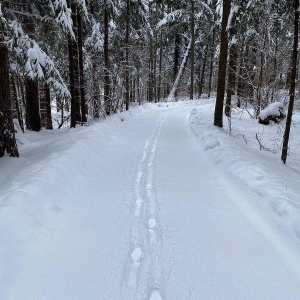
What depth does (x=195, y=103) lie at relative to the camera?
30375 millimetres

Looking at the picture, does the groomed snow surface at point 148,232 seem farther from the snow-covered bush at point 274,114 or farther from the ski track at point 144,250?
the snow-covered bush at point 274,114

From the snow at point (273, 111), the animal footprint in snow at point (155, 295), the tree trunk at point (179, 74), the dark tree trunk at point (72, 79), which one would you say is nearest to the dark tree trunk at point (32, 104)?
the dark tree trunk at point (72, 79)

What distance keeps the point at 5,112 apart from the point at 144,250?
5909 mm

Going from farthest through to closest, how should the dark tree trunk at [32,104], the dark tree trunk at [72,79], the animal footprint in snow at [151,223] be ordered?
the dark tree trunk at [32,104] < the dark tree trunk at [72,79] < the animal footprint in snow at [151,223]

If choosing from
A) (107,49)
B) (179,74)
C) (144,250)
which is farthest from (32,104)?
(179,74)

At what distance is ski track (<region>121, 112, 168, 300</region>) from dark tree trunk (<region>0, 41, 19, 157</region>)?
4.01 meters

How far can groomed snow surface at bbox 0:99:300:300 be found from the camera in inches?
120

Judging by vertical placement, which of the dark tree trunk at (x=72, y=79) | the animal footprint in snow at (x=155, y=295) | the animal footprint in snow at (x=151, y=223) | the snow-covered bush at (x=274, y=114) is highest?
the dark tree trunk at (x=72, y=79)

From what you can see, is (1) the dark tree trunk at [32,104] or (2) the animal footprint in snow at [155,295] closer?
(2) the animal footprint in snow at [155,295]

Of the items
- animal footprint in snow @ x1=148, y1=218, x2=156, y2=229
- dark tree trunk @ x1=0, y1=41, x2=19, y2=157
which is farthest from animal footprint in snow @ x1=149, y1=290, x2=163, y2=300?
dark tree trunk @ x1=0, y1=41, x2=19, y2=157

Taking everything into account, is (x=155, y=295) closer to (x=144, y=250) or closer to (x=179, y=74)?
(x=144, y=250)

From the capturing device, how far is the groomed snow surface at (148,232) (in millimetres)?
3053

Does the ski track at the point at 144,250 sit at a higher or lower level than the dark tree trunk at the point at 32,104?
lower

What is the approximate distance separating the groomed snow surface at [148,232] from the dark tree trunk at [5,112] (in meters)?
0.72
